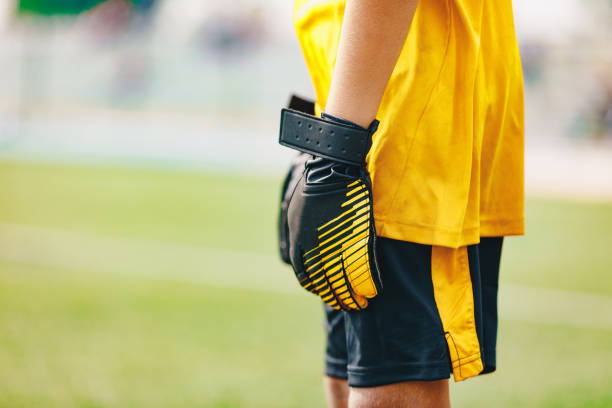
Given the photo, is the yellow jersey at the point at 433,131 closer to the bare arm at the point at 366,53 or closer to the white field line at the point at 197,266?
the bare arm at the point at 366,53

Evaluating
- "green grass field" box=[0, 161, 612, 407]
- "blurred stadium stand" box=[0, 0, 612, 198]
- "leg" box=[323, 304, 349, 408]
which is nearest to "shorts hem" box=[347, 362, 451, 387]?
"leg" box=[323, 304, 349, 408]

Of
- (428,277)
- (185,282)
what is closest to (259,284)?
(185,282)

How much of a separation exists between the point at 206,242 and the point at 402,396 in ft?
15.1

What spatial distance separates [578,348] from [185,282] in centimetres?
233

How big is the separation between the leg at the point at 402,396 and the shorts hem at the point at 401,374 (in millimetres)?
12

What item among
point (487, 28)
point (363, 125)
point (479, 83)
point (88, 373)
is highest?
point (487, 28)

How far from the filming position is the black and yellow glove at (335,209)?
3.60 ft

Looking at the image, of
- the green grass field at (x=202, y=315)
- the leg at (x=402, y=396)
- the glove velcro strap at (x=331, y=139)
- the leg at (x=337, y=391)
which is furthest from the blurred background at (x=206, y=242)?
the glove velcro strap at (x=331, y=139)

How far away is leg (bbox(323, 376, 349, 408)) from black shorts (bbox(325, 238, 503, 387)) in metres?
0.36

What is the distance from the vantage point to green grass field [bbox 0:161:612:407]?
2.68m

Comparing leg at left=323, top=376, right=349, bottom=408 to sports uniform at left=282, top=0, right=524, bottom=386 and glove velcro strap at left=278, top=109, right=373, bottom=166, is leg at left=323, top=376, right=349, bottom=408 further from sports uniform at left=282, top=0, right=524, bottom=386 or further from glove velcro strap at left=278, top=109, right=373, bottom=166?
glove velcro strap at left=278, top=109, right=373, bottom=166

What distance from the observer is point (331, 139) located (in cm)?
110

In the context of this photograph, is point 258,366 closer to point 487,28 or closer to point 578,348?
point 578,348

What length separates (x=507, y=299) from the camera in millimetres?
4168
